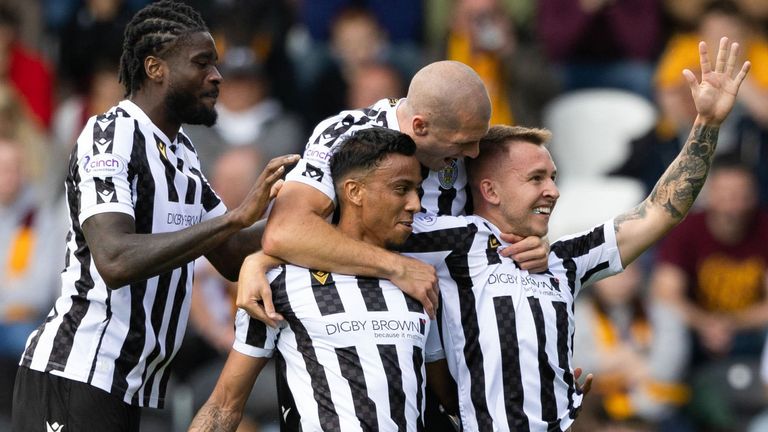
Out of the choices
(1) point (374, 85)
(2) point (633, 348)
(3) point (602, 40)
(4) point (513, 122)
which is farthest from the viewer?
(3) point (602, 40)

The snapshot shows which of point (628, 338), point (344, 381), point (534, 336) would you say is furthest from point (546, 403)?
point (628, 338)

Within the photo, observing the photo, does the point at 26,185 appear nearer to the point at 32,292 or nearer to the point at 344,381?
the point at 32,292

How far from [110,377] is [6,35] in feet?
20.3

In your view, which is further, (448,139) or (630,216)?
(630,216)

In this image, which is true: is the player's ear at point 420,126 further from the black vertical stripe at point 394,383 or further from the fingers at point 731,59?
the fingers at point 731,59

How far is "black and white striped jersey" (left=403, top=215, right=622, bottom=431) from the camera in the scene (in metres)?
5.71

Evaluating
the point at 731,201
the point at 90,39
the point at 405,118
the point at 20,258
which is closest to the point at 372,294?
the point at 405,118

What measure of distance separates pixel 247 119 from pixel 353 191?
204 inches

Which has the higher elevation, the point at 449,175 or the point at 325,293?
the point at 449,175

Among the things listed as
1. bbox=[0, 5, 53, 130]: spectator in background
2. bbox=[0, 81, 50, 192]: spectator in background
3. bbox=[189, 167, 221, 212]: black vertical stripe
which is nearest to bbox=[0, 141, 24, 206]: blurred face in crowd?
bbox=[0, 81, 50, 192]: spectator in background

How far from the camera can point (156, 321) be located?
227 inches

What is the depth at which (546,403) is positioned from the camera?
5738 mm

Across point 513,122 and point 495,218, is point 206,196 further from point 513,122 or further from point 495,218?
point 513,122

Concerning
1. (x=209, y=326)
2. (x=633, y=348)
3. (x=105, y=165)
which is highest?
(x=105, y=165)
